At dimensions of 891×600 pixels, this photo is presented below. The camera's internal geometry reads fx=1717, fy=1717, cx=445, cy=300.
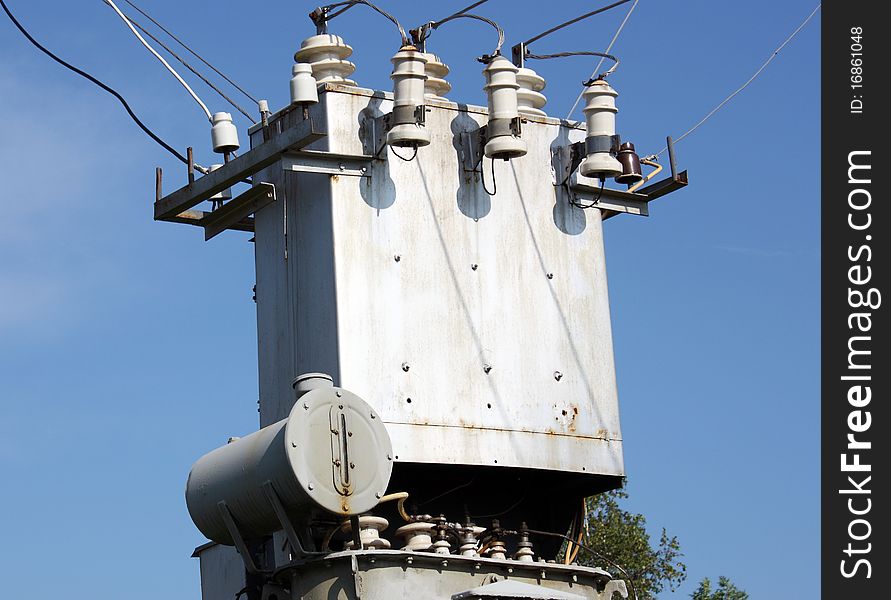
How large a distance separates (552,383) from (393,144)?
3.47m

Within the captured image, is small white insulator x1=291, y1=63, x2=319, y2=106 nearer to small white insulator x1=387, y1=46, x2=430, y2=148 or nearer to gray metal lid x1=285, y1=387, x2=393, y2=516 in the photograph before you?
small white insulator x1=387, y1=46, x2=430, y2=148

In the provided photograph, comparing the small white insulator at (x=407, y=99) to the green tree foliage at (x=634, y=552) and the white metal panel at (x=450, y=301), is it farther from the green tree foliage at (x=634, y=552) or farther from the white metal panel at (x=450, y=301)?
the green tree foliage at (x=634, y=552)

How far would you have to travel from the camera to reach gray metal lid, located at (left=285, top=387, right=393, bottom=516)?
1734 cm

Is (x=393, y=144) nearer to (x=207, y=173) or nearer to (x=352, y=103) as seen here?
(x=352, y=103)

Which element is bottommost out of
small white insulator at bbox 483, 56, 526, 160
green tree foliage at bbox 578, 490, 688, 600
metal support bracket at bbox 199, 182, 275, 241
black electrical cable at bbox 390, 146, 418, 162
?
green tree foliage at bbox 578, 490, 688, 600

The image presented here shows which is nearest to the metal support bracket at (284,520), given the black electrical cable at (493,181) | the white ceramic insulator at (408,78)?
the white ceramic insulator at (408,78)

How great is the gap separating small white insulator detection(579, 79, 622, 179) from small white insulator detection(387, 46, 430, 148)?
2215mm

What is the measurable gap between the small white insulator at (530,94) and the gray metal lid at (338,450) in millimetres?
5228

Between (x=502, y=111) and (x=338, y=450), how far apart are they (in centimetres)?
486

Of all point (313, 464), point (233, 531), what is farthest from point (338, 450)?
point (233, 531)

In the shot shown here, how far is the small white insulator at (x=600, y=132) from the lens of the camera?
20.8m

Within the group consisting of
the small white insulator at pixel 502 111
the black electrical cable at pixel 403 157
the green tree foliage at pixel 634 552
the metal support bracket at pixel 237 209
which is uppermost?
the small white insulator at pixel 502 111

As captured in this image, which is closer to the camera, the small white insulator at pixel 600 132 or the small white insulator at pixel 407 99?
the small white insulator at pixel 407 99

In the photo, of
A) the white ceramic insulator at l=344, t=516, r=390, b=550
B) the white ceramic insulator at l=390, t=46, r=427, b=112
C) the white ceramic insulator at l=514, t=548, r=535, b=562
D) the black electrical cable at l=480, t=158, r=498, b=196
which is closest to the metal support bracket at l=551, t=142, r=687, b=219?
the black electrical cable at l=480, t=158, r=498, b=196
